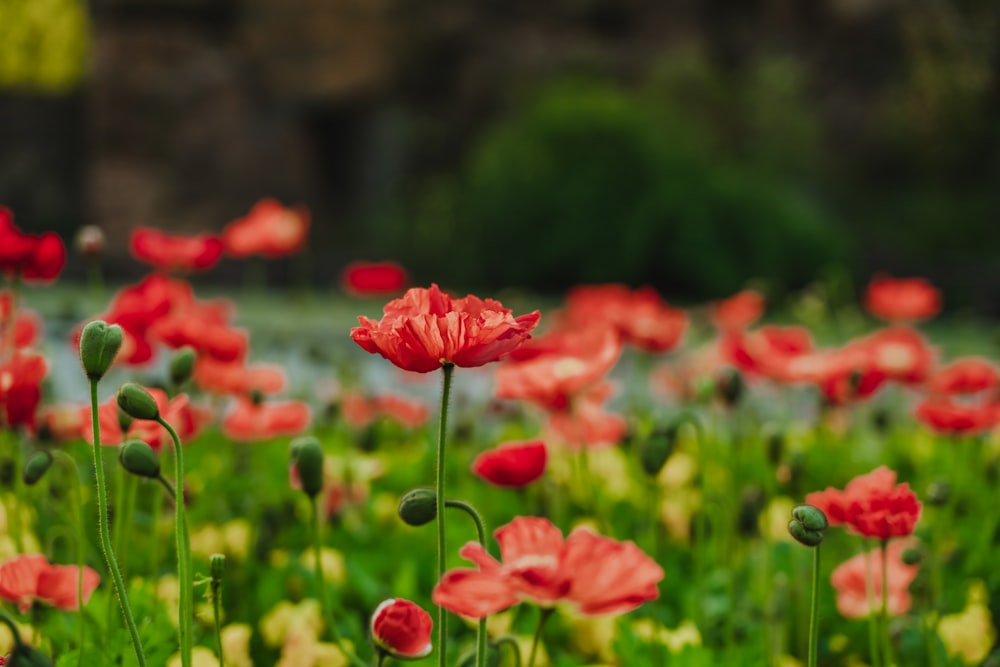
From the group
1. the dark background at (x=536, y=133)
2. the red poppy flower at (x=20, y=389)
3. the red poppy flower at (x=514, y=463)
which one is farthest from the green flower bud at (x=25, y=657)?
the dark background at (x=536, y=133)

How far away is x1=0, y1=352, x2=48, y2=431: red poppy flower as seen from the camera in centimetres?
107

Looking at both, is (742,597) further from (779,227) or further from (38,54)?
(38,54)

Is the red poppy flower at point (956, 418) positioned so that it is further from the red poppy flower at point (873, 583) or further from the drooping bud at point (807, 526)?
the drooping bud at point (807, 526)

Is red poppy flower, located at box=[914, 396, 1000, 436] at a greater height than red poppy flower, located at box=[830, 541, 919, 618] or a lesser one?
greater

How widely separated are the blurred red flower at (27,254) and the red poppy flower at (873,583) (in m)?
0.85

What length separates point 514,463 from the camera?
3.10 ft

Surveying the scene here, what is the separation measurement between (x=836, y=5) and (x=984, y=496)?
1032cm

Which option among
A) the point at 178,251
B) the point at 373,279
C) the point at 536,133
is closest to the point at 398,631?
the point at 178,251

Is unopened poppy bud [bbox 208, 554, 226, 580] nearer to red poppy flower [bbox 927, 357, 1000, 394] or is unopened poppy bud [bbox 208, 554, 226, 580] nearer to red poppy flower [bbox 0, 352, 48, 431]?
red poppy flower [bbox 0, 352, 48, 431]

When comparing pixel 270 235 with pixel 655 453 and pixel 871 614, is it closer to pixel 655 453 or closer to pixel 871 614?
pixel 655 453

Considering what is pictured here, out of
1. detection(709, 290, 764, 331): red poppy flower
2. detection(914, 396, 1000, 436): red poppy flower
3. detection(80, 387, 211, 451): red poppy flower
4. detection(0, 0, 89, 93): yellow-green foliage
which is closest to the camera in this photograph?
detection(80, 387, 211, 451): red poppy flower

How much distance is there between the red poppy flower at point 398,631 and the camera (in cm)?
71

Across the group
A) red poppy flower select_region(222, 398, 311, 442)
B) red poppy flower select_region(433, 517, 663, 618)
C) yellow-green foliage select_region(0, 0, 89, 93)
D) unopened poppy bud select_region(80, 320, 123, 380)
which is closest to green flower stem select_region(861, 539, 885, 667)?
red poppy flower select_region(433, 517, 663, 618)

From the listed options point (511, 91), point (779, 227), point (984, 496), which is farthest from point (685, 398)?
point (511, 91)
